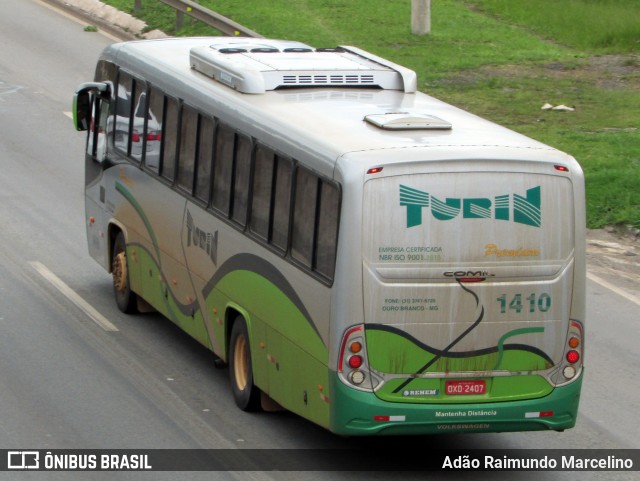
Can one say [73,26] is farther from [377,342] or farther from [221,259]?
[377,342]

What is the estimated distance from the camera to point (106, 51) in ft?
52.5

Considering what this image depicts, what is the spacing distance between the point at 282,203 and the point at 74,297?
16.8 ft

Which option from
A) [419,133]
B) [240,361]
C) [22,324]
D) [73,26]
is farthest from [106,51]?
[73,26]

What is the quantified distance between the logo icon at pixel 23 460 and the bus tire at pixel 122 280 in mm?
4326

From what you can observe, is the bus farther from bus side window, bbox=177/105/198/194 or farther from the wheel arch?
the wheel arch

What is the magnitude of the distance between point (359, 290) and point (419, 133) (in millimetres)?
1442

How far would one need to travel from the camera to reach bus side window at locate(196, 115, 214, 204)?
1333 centimetres

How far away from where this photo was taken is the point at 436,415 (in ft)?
35.6

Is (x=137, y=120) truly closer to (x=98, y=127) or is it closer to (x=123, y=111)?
(x=123, y=111)

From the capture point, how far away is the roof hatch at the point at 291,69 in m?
13.0

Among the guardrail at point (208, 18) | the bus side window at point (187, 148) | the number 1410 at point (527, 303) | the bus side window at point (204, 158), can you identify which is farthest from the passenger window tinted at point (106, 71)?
the guardrail at point (208, 18)

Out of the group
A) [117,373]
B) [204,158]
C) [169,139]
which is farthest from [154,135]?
[117,373]

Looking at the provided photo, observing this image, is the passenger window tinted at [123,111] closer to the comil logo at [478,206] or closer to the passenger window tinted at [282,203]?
the passenger window tinted at [282,203]

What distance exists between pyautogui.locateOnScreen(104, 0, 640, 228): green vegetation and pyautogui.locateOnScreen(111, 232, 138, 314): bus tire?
657cm
